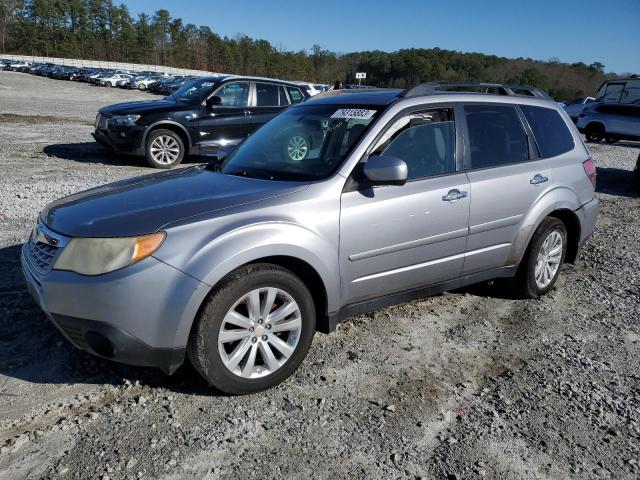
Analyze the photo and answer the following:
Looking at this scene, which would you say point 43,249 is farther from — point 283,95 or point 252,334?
point 283,95

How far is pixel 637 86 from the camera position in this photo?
23531 millimetres

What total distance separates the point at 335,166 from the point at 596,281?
3353 millimetres

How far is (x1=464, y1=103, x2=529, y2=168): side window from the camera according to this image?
4.22 m

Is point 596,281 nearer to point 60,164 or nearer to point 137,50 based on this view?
point 60,164

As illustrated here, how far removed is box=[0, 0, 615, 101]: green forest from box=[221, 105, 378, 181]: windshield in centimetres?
6391

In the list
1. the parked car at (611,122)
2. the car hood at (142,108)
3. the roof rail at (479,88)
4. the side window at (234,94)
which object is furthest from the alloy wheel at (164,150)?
the parked car at (611,122)

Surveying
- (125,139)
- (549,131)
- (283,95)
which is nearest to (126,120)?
(125,139)

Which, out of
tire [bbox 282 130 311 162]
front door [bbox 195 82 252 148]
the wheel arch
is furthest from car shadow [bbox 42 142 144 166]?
tire [bbox 282 130 311 162]

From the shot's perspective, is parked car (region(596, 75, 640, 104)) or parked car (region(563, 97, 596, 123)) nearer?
parked car (region(596, 75, 640, 104))

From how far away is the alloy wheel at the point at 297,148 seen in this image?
392 centimetres

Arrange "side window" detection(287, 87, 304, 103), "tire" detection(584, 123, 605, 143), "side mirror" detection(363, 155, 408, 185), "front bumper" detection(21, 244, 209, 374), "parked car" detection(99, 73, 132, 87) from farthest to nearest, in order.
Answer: "parked car" detection(99, 73, 132, 87) → "tire" detection(584, 123, 605, 143) → "side window" detection(287, 87, 304, 103) → "side mirror" detection(363, 155, 408, 185) → "front bumper" detection(21, 244, 209, 374)

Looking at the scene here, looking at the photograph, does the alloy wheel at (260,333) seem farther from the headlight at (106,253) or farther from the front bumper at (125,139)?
the front bumper at (125,139)

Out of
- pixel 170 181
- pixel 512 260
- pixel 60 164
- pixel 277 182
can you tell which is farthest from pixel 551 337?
pixel 60 164

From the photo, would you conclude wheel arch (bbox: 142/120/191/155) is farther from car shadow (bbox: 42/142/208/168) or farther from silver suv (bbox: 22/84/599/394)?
silver suv (bbox: 22/84/599/394)
